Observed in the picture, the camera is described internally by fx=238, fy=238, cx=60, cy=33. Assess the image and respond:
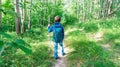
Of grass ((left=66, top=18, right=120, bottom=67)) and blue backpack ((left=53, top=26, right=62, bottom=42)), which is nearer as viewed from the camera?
grass ((left=66, top=18, right=120, bottom=67))

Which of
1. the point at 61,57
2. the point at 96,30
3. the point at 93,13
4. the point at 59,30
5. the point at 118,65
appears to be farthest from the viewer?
the point at 93,13

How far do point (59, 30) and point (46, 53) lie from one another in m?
1.11

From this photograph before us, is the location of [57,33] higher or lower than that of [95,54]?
higher

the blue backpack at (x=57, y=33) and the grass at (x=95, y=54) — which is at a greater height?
the blue backpack at (x=57, y=33)

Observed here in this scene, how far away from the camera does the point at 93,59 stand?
7.45 meters

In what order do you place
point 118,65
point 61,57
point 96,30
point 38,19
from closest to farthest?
point 118,65
point 61,57
point 96,30
point 38,19

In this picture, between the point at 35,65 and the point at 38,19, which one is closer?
the point at 35,65

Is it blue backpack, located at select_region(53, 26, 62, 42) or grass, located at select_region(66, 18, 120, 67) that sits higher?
blue backpack, located at select_region(53, 26, 62, 42)

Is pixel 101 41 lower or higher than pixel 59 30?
lower

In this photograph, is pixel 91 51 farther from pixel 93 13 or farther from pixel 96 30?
pixel 93 13

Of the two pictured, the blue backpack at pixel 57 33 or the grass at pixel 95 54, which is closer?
the grass at pixel 95 54

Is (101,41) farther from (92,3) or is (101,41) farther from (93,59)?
(92,3)

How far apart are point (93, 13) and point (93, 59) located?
28.8 meters

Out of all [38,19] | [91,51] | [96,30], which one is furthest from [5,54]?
[38,19]
